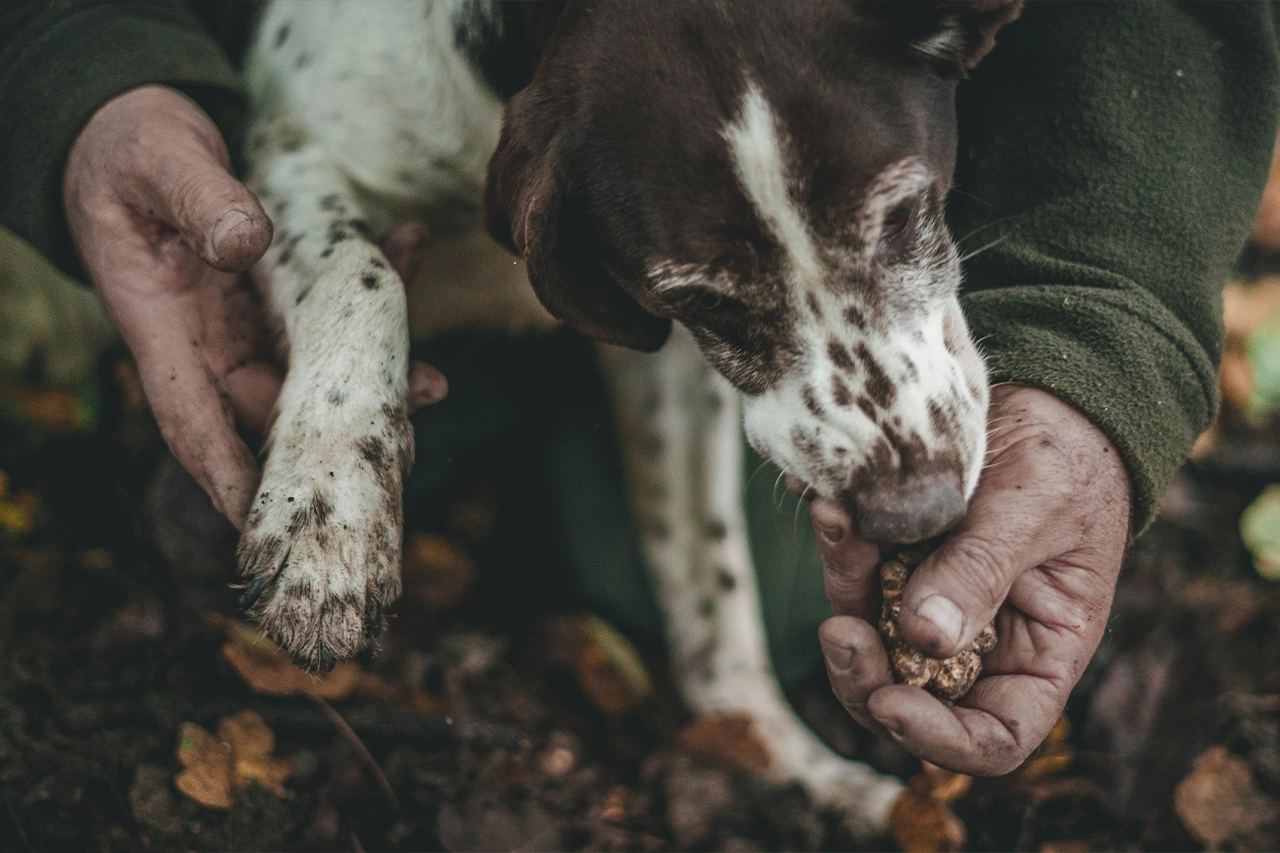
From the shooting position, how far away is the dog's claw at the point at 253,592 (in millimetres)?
1620

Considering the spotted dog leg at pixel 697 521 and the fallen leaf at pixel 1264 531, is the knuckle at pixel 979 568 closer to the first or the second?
the spotted dog leg at pixel 697 521

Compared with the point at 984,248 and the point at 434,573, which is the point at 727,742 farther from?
the point at 984,248

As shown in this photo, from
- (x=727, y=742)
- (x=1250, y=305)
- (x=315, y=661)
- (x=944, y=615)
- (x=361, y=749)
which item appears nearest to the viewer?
(x=944, y=615)

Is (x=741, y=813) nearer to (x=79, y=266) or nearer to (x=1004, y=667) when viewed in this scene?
(x=1004, y=667)

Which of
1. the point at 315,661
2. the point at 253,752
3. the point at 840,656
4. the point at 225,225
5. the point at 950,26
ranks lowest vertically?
the point at 253,752

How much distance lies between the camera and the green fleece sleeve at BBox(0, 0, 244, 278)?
6.50 ft

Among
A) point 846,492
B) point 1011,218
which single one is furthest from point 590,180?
point 1011,218

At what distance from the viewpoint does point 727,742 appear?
7.98ft

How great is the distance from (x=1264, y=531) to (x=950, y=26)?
6.23ft

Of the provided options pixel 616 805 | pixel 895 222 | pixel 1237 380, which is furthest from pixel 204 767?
pixel 1237 380

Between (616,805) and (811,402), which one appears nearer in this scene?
(811,402)

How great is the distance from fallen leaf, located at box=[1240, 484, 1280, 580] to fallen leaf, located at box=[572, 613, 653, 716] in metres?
1.75

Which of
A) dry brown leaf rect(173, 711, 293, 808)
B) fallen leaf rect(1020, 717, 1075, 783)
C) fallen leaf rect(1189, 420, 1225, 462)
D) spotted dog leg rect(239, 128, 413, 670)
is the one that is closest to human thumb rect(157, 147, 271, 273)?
spotted dog leg rect(239, 128, 413, 670)

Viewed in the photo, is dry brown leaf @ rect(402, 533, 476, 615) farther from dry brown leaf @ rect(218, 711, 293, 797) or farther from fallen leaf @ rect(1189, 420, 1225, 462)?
fallen leaf @ rect(1189, 420, 1225, 462)
